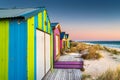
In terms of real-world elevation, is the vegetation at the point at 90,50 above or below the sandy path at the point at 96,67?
above

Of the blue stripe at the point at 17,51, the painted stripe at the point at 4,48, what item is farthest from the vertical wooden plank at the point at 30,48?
the painted stripe at the point at 4,48

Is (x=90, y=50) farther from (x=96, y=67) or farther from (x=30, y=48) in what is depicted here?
(x=30, y=48)

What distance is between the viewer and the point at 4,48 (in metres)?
6.07

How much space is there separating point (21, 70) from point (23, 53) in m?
0.58

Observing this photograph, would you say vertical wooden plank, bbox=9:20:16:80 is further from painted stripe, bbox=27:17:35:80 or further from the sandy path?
the sandy path

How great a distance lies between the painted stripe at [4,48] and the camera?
6.02 meters

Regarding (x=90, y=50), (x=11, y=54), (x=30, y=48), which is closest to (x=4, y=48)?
(x=11, y=54)

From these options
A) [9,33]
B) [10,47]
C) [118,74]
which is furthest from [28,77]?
[118,74]

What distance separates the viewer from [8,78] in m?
6.07

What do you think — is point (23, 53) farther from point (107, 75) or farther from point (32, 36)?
point (107, 75)

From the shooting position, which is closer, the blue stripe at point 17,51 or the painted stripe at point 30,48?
the blue stripe at point 17,51

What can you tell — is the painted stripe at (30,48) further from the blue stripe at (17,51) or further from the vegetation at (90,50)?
the vegetation at (90,50)

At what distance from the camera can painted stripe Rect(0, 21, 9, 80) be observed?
6.02 meters

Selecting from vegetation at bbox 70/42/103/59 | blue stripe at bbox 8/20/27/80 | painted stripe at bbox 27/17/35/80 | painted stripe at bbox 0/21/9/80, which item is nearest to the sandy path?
vegetation at bbox 70/42/103/59
